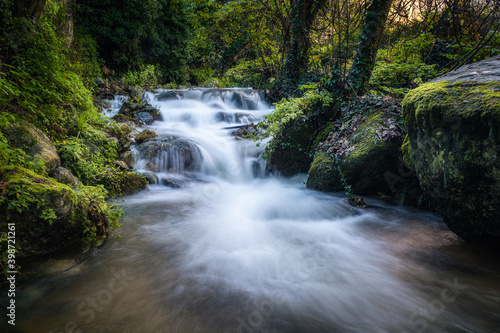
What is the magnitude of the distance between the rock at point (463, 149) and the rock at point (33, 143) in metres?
4.71

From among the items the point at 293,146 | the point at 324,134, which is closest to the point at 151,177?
the point at 293,146

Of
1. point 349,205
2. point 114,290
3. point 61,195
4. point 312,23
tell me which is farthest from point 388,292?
point 312,23

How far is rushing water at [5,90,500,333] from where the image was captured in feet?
6.11

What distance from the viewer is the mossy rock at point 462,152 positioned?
7.16 feet

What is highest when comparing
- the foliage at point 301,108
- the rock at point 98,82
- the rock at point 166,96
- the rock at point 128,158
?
the rock at point 98,82

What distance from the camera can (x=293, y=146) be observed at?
619cm

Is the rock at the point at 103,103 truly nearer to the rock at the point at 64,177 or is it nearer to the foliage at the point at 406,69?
the rock at the point at 64,177

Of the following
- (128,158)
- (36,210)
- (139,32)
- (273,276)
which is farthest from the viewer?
(139,32)

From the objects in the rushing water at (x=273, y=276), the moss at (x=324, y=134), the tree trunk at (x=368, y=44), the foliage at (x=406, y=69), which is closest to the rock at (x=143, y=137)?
the rushing water at (x=273, y=276)

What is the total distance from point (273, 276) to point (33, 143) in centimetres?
345

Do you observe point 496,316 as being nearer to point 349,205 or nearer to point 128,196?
point 349,205

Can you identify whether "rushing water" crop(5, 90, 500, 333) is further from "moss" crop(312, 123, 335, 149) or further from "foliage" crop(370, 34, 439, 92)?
"foliage" crop(370, 34, 439, 92)

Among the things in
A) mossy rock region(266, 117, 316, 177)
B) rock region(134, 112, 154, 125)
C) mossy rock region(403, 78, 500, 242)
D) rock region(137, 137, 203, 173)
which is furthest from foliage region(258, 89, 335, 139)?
→ rock region(134, 112, 154, 125)

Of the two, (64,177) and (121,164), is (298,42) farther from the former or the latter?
(64,177)
